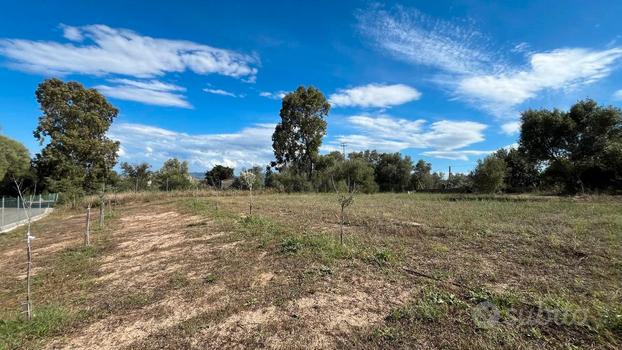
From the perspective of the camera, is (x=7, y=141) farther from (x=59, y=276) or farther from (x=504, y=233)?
(x=504, y=233)

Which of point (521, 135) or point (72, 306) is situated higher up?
point (521, 135)

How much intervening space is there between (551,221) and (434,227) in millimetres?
3991

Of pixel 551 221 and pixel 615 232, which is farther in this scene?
pixel 551 221

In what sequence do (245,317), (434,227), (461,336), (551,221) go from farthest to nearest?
1. (551,221)
2. (434,227)
3. (245,317)
4. (461,336)

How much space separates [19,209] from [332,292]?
1013 inches

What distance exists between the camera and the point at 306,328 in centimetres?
382

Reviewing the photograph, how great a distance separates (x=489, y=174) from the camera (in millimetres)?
26531

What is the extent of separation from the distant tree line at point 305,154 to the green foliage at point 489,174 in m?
0.07

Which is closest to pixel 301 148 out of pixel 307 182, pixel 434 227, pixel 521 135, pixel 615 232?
pixel 307 182

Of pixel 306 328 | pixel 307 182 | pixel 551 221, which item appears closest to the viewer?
pixel 306 328

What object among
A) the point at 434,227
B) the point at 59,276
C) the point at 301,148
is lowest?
the point at 59,276

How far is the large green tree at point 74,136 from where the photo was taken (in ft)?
93.4

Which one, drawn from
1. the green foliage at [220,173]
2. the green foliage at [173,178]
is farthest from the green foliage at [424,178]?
the green foliage at [220,173]

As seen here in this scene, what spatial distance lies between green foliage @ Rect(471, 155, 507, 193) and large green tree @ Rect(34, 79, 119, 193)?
104ft
